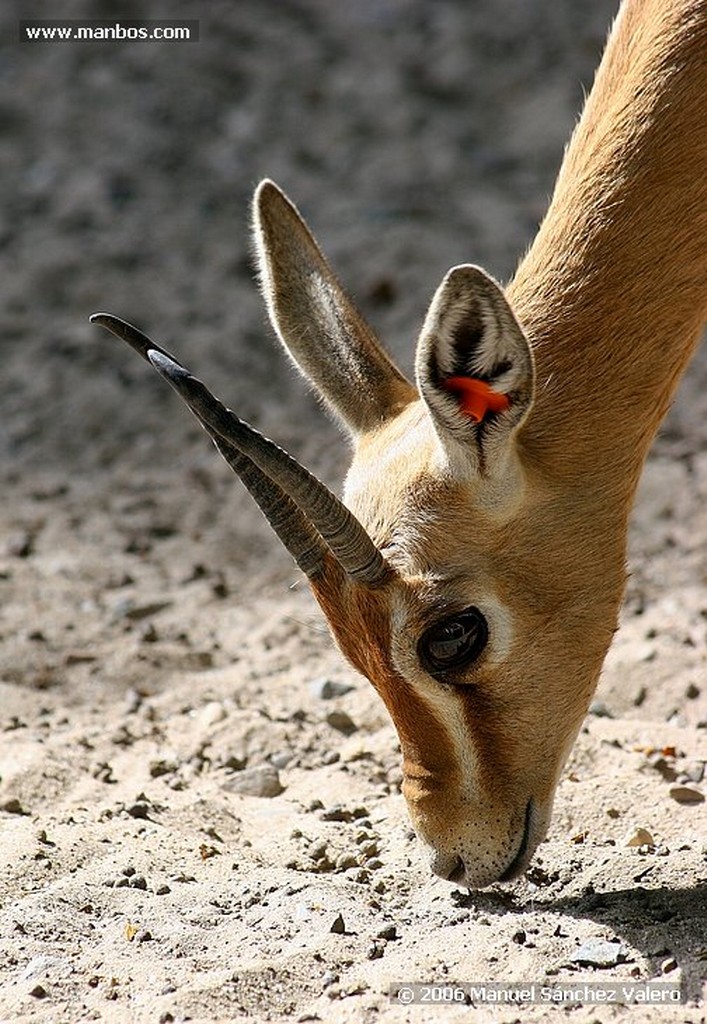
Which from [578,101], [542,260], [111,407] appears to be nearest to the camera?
[542,260]

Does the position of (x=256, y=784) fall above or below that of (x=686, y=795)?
above

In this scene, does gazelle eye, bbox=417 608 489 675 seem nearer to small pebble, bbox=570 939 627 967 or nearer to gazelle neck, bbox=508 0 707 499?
gazelle neck, bbox=508 0 707 499

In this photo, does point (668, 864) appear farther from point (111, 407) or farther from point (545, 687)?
point (111, 407)

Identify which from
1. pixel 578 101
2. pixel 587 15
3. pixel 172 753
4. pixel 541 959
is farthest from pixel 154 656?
pixel 587 15

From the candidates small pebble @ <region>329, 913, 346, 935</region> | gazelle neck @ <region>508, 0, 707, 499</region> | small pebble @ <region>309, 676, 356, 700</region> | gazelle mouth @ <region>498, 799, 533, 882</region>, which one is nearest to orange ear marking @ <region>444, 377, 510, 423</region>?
gazelle neck @ <region>508, 0, 707, 499</region>

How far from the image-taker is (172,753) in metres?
6.41

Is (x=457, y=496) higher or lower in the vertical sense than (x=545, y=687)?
higher

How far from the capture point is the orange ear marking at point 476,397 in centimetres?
461

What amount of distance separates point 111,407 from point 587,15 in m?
6.00

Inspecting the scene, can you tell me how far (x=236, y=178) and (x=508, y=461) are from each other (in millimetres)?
7619

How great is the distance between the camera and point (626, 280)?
5.13 metres

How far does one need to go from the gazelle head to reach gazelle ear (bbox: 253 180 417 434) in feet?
1.33

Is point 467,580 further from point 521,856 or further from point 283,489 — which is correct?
point 521,856

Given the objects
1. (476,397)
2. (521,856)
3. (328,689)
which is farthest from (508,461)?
(328,689)
